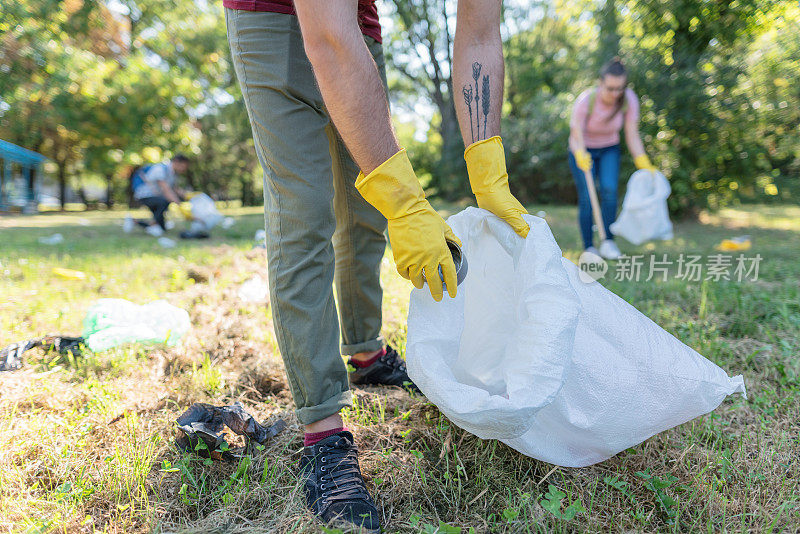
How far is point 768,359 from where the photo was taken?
1.57 metres

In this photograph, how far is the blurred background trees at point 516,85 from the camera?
553cm

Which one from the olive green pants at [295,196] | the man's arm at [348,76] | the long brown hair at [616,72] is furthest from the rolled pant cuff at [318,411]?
the long brown hair at [616,72]

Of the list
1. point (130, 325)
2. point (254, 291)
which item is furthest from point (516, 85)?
point (130, 325)

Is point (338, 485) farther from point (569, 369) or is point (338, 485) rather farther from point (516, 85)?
point (516, 85)

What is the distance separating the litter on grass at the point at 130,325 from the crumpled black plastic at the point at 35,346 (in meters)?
Result: 0.05

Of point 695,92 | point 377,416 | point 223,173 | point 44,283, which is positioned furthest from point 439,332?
point 223,173

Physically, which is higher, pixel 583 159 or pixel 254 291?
pixel 583 159

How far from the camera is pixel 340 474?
3.29 feet

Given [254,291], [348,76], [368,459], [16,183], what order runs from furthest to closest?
[16,183] → [254,291] → [368,459] → [348,76]

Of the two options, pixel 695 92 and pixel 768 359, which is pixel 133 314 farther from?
pixel 695 92

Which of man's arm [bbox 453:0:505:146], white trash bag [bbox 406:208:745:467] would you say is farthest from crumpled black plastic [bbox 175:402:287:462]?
man's arm [bbox 453:0:505:146]

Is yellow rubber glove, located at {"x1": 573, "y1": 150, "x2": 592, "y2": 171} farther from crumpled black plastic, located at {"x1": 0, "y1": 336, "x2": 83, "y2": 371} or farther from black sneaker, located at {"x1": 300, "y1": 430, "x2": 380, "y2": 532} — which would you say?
crumpled black plastic, located at {"x1": 0, "y1": 336, "x2": 83, "y2": 371}

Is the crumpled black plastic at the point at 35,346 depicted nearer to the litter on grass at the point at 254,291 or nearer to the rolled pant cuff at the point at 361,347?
the litter on grass at the point at 254,291

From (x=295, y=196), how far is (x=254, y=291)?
5.19 ft
